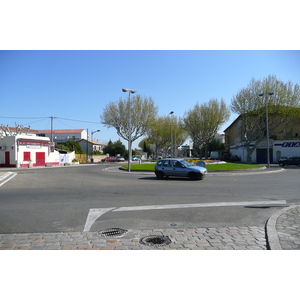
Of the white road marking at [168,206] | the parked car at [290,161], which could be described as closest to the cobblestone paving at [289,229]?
the white road marking at [168,206]

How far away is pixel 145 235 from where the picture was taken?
5.54 metres

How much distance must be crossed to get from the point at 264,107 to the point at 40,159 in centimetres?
3459

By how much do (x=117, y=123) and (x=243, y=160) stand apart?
23769 mm

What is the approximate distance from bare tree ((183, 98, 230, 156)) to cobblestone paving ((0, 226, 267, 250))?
1709 inches

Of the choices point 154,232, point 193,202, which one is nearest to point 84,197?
point 193,202

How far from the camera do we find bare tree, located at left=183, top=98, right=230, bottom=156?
4762cm

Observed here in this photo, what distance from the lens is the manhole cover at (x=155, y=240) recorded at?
5.04 m

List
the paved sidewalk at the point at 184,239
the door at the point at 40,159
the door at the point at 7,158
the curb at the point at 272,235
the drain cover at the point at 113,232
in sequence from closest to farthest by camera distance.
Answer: the curb at the point at 272,235, the paved sidewalk at the point at 184,239, the drain cover at the point at 113,232, the door at the point at 7,158, the door at the point at 40,159

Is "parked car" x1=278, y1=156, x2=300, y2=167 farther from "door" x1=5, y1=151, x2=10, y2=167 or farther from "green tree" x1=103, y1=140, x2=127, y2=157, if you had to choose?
"green tree" x1=103, y1=140, x2=127, y2=157

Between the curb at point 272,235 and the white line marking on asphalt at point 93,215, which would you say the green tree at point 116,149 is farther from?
the curb at point 272,235

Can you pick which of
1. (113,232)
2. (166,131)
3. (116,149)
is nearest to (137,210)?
(113,232)

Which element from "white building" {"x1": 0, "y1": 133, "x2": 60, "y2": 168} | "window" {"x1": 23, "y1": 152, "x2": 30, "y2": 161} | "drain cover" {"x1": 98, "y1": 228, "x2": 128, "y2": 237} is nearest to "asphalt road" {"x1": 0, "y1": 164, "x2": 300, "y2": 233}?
"drain cover" {"x1": 98, "y1": 228, "x2": 128, "y2": 237}

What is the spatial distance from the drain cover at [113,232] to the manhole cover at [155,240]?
640 mm

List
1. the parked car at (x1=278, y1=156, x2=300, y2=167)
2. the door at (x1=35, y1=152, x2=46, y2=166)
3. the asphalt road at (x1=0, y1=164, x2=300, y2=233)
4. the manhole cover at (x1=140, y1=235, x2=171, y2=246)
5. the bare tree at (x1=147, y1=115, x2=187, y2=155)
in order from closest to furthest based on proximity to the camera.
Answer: the manhole cover at (x1=140, y1=235, x2=171, y2=246), the asphalt road at (x1=0, y1=164, x2=300, y2=233), the parked car at (x1=278, y1=156, x2=300, y2=167), the door at (x1=35, y1=152, x2=46, y2=166), the bare tree at (x1=147, y1=115, x2=187, y2=155)
